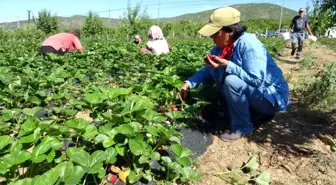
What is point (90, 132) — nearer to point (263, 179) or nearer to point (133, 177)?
point (133, 177)

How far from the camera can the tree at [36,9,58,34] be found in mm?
33375

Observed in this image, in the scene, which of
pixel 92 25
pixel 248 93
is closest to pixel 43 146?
pixel 248 93

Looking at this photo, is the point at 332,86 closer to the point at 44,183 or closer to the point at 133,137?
the point at 133,137

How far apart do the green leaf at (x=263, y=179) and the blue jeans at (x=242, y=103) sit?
2.10 ft

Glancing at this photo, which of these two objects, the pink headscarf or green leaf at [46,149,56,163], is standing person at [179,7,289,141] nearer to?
green leaf at [46,149,56,163]

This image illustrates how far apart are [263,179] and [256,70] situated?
32.2 inches

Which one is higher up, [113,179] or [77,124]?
[77,124]

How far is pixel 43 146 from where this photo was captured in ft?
5.43

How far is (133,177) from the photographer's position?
191 centimetres

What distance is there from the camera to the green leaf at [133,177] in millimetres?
1881

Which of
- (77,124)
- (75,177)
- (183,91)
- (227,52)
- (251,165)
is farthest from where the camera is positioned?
(183,91)

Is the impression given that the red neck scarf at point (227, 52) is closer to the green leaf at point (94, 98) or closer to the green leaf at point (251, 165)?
the green leaf at point (251, 165)

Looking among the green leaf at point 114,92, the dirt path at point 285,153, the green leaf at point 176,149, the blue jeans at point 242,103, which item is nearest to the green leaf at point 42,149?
the green leaf at point 176,149

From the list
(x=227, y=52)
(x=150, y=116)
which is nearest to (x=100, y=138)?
(x=150, y=116)
